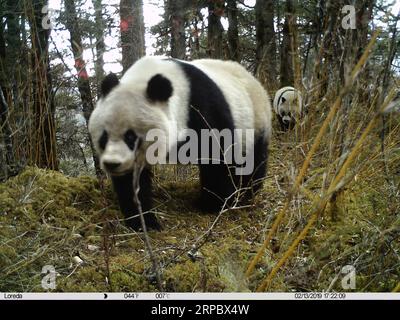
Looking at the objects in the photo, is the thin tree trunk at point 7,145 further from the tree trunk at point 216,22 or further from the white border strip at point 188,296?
the tree trunk at point 216,22

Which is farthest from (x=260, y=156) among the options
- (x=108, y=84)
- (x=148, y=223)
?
(x=108, y=84)

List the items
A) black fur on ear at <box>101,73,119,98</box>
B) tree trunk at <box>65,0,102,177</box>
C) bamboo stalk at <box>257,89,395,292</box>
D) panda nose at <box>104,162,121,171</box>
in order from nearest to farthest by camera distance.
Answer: bamboo stalk at <box>257,89,395,292</box> → panda nose at <box>104,162,121,171</box> → black fur on ear at <box>101,73,119,98</box> → tree trunk at <box>65,0,102,177</box>

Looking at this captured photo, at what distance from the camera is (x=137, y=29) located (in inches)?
188

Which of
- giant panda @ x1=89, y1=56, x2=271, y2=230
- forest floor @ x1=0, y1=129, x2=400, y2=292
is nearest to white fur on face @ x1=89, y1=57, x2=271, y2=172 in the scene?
giant panda @ x1=89, y1=56, x2=271, y2=230

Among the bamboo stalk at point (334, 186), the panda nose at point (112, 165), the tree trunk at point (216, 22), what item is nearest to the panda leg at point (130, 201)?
the panda nose at point (112, 165)

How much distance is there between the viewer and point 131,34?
4777 mm

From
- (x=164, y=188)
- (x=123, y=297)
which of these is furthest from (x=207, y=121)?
(x=123, y=297)

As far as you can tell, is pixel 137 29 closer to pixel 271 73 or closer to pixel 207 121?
pixel 207 121

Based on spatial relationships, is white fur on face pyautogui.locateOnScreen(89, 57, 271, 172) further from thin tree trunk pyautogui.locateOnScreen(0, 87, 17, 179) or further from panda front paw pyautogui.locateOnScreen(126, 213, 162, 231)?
thin tree trunk pyautogui.locateOnScreen(0, 87, 17, 179)

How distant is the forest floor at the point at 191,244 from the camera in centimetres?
187

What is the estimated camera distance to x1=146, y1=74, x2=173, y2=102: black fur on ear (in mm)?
2385

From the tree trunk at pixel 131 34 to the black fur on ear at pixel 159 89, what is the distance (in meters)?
2.43

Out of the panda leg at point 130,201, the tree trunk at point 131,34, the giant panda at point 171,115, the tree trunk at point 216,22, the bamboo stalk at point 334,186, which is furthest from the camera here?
the tree trunk at point 216,22
